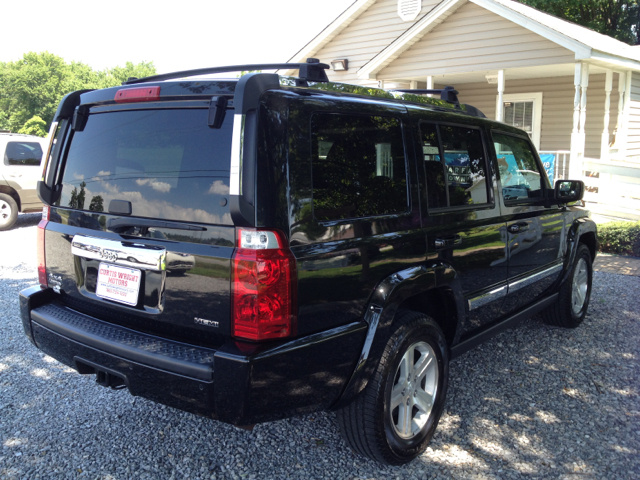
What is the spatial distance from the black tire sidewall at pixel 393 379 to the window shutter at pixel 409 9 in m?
13.9

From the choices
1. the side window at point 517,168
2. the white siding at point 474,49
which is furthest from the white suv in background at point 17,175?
the side window at point 517,168

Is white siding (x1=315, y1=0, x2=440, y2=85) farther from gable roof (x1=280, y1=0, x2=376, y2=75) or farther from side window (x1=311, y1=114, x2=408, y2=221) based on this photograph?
side window (x1=311, y1=114, x2=408, y2=221)

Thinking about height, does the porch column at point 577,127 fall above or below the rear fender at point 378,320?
above

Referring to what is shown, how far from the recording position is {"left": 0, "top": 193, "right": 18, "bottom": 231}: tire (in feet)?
35.2

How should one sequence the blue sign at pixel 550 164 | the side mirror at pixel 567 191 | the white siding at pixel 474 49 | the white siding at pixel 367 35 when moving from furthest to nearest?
the white siding at pixel 367 35, the blue sign at pixel 550 164, the white siding at pixel 474 49, the side mirror at pixel 567 191

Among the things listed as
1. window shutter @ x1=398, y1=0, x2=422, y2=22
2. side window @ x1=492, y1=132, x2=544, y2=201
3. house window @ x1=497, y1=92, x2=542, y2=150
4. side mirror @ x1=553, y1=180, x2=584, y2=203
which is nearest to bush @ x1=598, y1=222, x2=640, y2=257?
side mirror @ x1=553, y1=180, x2=584, y2=203

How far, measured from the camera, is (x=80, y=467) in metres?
2.79

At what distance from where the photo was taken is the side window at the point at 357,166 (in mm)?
2396

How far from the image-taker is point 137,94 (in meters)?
2.53

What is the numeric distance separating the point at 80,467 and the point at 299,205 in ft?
6.27

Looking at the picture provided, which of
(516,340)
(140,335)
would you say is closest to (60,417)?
(140,335)

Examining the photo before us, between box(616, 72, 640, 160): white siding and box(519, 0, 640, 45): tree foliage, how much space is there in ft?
49.1

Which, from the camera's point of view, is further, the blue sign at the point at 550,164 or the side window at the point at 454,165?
the blue sign at the point at 550,164

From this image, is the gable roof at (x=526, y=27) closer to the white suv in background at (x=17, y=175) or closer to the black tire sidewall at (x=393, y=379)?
the white suv in background at (x=17, y=175)
